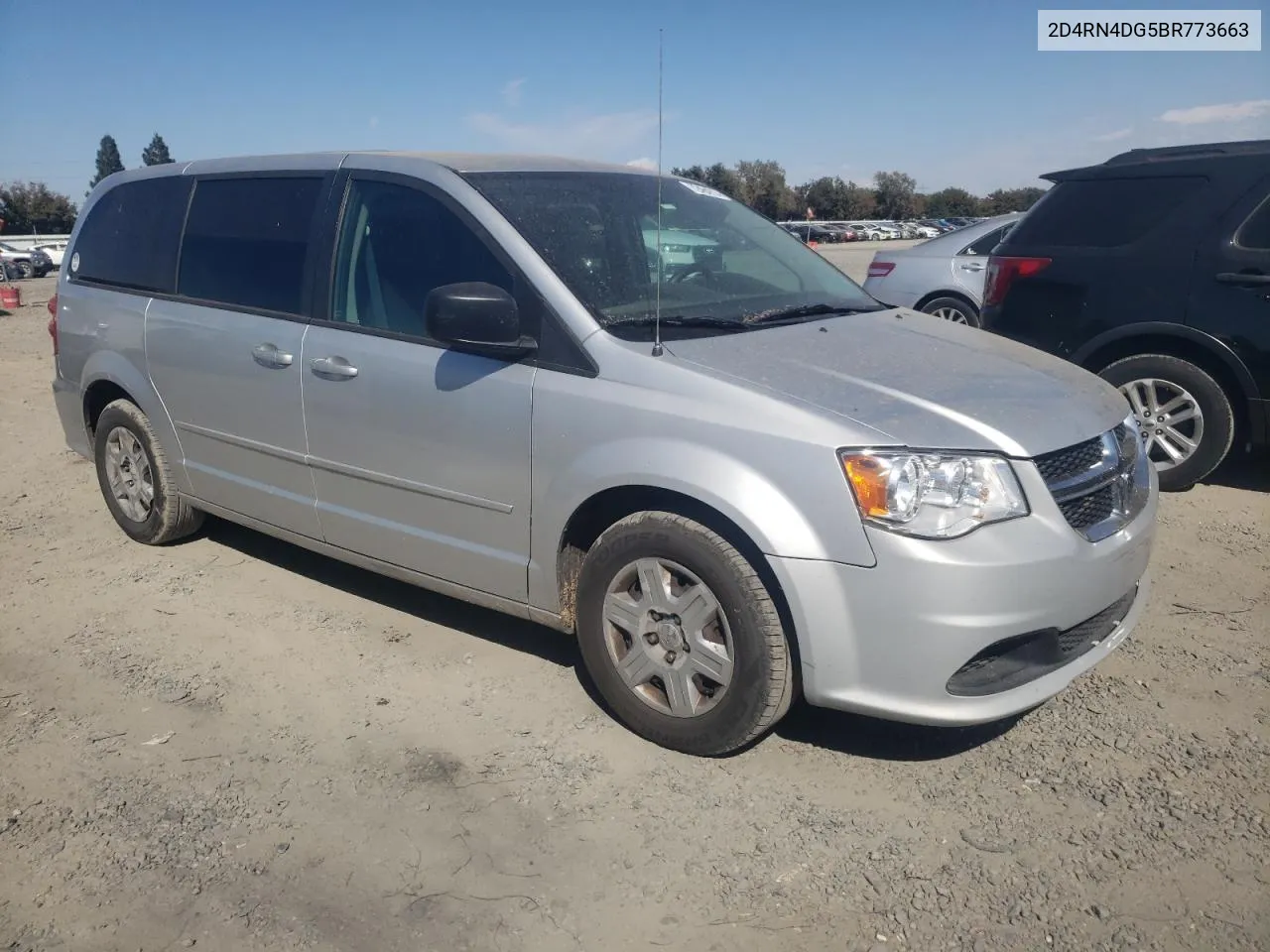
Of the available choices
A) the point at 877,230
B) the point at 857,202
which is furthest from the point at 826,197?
the point at 877,230

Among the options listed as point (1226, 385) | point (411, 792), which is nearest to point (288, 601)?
point (411, 792)

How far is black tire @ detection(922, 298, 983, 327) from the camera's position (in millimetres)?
9617

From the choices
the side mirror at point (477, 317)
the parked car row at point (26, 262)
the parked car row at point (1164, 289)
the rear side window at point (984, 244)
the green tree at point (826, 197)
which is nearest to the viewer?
the side mirror at point (477, 317)

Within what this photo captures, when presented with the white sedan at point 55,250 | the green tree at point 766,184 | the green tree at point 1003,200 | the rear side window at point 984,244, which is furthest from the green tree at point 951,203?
the rear side window at point 984,244

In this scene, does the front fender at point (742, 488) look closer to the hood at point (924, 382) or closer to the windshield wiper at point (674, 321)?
the hood at point (924, 382)

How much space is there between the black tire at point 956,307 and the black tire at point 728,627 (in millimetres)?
7163

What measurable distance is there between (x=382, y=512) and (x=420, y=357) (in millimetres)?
630

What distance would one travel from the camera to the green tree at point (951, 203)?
80.7 metres

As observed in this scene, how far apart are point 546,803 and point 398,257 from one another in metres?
2.08

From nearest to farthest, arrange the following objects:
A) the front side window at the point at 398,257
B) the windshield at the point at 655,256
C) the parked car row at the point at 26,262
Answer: the windshield at the point at 655,256, the front side window at the point at 398,257, the parked car row at the point at 26,262

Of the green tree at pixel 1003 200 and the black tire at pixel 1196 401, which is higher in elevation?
the green tree at pixel 1003 200

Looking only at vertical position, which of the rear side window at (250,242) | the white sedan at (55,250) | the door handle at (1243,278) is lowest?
A: the door handle at (1243,278)

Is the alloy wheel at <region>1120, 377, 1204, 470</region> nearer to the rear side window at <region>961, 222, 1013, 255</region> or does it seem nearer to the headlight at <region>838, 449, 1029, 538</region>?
the headlight at <region>838, 449, 1029, 538</region>

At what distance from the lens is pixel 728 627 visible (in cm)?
304
